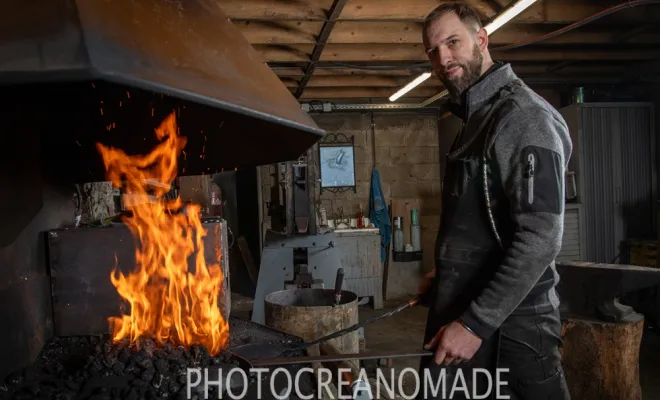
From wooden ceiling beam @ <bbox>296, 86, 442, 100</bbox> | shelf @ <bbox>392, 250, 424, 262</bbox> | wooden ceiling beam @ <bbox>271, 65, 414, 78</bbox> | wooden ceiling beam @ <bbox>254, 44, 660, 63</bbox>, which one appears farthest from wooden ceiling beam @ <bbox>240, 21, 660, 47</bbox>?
shelf @ <bbox>392, 250, 424, 262</bbox>

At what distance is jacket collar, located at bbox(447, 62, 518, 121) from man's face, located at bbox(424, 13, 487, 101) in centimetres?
6

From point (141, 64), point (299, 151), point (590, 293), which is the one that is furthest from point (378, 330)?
point (141, 64)

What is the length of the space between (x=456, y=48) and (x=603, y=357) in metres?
2.09

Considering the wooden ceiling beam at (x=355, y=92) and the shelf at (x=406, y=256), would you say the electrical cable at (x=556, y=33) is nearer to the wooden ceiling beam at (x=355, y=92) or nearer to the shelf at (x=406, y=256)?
the wooden ceiling beam at (x=355, y=92)

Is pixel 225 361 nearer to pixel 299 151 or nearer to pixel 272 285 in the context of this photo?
pixel 299 151

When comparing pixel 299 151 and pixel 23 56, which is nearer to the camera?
pixel 23 56

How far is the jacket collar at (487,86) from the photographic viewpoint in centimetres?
175

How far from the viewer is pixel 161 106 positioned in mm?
1894

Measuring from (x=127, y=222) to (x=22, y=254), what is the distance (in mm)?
448

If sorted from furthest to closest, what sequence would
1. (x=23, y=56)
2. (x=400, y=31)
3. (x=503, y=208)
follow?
(x=400, y=31), (x=503, y=208), (x=23, y=56)

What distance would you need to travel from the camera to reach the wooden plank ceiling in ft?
12.2

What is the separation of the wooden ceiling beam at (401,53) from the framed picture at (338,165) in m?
2.27

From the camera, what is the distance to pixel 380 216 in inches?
284

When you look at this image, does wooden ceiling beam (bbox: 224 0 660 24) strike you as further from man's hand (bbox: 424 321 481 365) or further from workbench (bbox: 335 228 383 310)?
workbench (bbox: 335 228 383 310)
